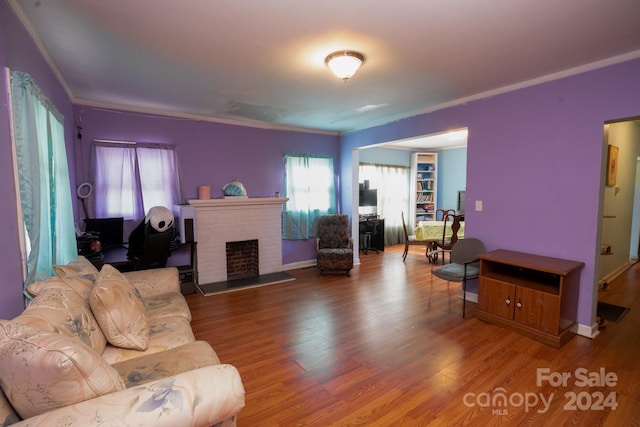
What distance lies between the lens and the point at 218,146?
4.64 metres

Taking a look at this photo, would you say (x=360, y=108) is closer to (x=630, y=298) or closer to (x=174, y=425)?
(x=174, y=425)

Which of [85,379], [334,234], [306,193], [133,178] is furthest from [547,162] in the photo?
[133,178]

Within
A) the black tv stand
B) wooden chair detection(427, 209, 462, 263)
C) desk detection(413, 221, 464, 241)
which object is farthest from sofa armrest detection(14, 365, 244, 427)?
the black tv stand

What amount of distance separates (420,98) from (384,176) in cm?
385

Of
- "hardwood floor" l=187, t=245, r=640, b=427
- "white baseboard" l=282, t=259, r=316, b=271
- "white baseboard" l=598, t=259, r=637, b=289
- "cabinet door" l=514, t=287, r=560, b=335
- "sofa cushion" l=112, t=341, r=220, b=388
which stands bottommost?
"hardwood floor" l=187, t=245, r=640, b=427

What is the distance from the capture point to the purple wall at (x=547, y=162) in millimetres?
2666

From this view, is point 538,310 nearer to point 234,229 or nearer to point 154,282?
point 154,282

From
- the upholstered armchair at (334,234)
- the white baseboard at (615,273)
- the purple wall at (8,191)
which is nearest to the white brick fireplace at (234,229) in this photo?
the upholstered armchair at (334,234)

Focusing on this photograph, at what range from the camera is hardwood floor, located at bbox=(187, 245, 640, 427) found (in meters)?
1.90

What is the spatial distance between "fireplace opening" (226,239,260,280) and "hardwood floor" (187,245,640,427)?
0.83m

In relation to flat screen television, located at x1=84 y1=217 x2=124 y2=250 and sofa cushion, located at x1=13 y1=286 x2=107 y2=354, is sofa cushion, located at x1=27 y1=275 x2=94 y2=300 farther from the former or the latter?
flat screen television, located at x1=84 y1=217 x2=124 y2=250

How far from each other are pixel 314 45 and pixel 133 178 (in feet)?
10.2

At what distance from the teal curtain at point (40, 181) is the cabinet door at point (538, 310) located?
148 inches

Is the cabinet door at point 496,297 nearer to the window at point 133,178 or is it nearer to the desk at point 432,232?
the desk at point 432,232
